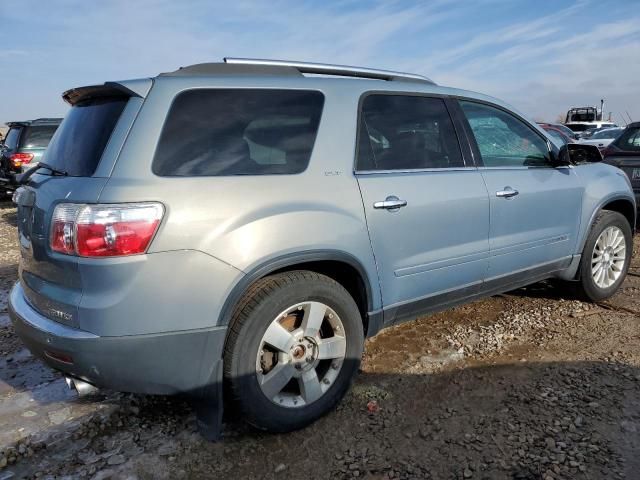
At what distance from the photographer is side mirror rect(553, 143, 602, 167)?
13.1 ft

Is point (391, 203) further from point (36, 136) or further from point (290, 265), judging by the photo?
point (36, 136)

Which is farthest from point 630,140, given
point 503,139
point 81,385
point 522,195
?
point 81,385

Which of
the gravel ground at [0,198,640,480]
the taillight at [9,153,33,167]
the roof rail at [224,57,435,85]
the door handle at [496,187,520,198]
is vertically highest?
the roof rail at [224,57,435,85]

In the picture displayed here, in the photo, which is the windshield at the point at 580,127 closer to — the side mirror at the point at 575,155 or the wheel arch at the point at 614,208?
the wheel arch at the point at 614,208

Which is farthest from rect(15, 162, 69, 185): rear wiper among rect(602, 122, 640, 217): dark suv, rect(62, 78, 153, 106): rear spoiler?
rect(602, 122, 640, 217): dark suv

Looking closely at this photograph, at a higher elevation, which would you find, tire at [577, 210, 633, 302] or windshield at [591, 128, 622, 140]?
windshield at [591, 128, 622, 140]

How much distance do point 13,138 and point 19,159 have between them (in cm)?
85

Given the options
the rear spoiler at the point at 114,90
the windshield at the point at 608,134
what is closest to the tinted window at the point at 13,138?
the rear spoiler at the point at 114,90

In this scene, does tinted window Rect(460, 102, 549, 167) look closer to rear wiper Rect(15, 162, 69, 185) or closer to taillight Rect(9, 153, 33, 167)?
rear wiper Rect(15, 162, 69, 185)

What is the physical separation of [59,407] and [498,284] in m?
2.95

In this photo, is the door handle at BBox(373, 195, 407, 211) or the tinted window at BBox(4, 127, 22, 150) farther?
the tinted window at BBox(4, 127, 22, 150)

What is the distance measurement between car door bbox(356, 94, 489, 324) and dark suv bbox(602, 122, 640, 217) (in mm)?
4519

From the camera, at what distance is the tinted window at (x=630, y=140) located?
6.96 meters

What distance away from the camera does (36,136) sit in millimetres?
11195
